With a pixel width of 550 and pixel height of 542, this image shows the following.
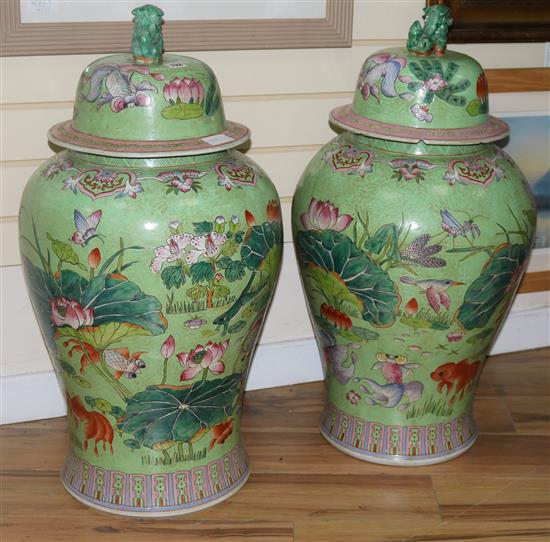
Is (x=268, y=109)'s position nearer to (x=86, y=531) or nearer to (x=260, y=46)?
(x=260, y=46)

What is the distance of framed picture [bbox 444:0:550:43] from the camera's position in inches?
92.5

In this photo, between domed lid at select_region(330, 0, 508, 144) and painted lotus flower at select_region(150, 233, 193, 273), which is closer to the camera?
painted lotus flower at select_region(150, 233, 193, 273)

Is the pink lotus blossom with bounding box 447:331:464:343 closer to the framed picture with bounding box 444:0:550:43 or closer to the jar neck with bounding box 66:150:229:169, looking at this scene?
the jar neck with bounding box 66:150:229:169

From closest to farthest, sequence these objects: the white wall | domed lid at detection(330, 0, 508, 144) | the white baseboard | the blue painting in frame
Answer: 1. domed lid at detection(330, 0, 508, 144)
2. the white wall
3. the white baseboard
4. the blue painting in frame

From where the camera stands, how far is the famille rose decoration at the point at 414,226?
6.47 feet

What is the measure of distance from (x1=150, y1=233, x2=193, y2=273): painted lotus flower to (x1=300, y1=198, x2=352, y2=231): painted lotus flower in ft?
1.20

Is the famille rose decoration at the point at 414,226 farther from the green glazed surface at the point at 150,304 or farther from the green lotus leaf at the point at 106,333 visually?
the green lotus leaf at the point at 106,333

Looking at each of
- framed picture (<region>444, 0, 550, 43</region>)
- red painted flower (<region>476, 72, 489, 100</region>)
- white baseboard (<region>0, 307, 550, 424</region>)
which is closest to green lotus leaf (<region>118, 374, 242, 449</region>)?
white baseboard (<region>0, 307, 550, 424</region>)

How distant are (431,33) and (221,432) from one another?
0.92 meters

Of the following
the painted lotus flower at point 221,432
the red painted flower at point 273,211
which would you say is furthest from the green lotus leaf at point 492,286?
the painted lotus flower at point 221,432

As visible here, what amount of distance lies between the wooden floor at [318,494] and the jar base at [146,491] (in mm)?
19

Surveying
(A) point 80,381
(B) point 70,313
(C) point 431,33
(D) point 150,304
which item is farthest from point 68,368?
(C) point 431,33

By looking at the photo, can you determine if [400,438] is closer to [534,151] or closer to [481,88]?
[481,88]

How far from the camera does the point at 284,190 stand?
2375mm
